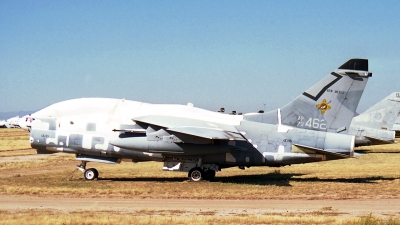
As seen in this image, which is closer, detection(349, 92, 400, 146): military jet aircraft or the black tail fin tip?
the black tail fin tip

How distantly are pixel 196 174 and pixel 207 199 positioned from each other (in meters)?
5.51

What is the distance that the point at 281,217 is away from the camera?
1516 cm

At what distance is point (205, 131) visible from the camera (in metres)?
23.4

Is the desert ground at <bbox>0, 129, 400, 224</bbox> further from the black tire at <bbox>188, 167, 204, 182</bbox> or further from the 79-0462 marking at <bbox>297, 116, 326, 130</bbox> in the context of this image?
the 79-0462 marking at <bbox>297, 116, 326, 130</bbox>

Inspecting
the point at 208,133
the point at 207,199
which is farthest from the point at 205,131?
the point at 207,199

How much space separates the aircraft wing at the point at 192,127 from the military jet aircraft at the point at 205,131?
0.16ft

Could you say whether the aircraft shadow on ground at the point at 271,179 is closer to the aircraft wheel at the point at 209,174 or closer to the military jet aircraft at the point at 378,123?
the aircraft wheel at the point at 209,174

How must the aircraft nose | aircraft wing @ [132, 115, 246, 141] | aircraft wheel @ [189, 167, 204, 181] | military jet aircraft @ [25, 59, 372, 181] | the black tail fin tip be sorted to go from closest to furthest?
aircraft wing @ [132, 115, 246, 141] < military jet aircraft @ [25, 59, 372, 181] < the black tail fin tip < aircraft wheel @ [189, 167, 204, 181] < the aircraft nose

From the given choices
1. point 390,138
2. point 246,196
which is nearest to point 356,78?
point 246,196

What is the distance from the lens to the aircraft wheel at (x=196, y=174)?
83.0 feet

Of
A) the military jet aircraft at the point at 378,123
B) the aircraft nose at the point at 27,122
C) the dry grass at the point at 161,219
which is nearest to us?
the dry grass at the point at 161,219

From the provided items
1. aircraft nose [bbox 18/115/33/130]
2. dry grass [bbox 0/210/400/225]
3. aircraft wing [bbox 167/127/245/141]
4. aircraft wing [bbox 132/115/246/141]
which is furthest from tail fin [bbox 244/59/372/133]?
aircraft nose [bbox 18/115/33/130]

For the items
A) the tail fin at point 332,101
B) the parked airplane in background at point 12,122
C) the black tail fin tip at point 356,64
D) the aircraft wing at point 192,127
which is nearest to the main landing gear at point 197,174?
the aircraft wing at point 192,127

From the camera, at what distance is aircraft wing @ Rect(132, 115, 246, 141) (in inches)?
906
